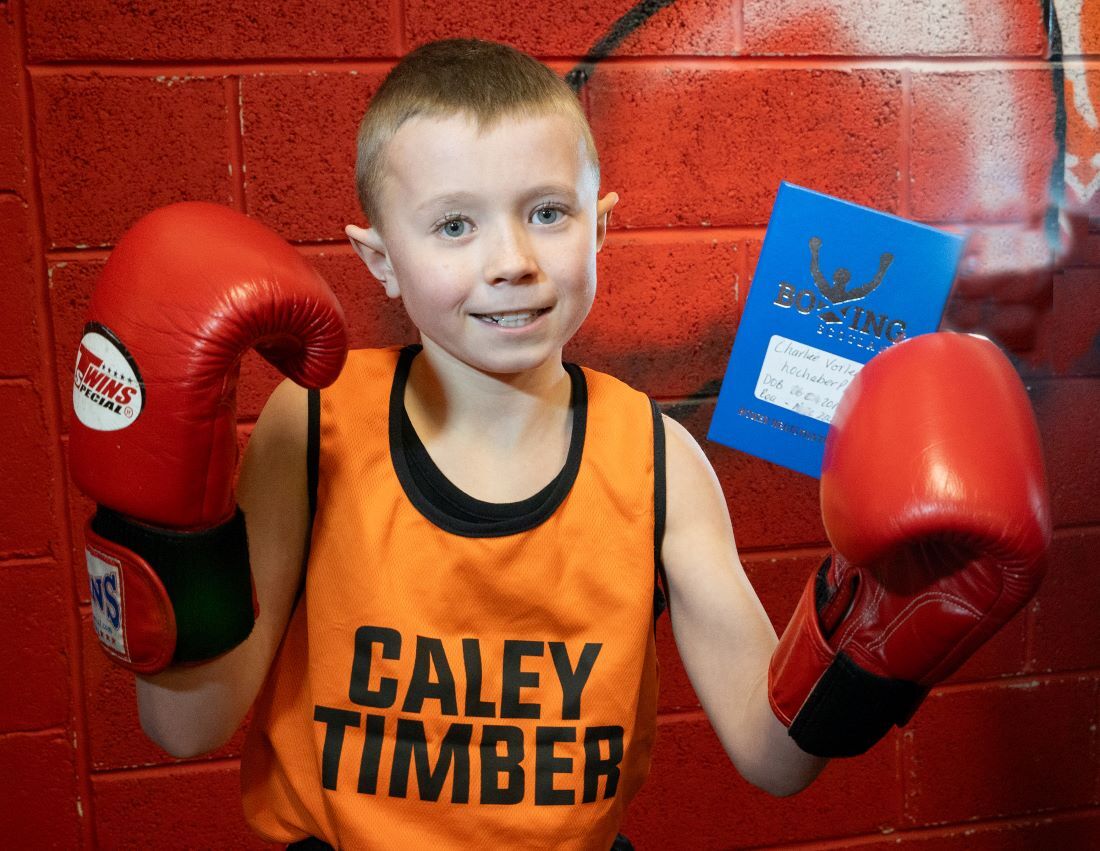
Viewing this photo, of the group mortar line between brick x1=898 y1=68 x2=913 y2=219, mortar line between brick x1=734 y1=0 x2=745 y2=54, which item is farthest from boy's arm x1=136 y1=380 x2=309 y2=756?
mortar line between brick x1=898 y1=68 x2=913 y2=219

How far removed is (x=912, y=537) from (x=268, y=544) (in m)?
0.62

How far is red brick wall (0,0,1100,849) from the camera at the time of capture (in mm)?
1397

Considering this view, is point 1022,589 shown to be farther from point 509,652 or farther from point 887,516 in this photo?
point 509,652

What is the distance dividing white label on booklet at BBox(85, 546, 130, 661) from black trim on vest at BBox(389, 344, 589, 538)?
0.29m

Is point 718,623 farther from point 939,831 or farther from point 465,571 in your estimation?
point 939,831

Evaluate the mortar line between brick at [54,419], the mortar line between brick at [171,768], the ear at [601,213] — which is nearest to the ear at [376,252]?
the ear at [601,213]

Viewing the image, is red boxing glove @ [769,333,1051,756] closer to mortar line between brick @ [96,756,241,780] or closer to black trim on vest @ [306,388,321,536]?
black trim on vest @ [306,388,321,536]

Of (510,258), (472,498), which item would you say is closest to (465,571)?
(472,498)

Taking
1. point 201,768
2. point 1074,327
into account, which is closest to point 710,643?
point 201,768

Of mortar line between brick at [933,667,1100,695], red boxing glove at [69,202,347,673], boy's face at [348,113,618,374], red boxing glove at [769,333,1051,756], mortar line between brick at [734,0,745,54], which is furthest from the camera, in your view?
mortar line between brick at [933,667,1100,695]

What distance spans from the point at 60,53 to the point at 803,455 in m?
1.19

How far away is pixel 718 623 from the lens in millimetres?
1062

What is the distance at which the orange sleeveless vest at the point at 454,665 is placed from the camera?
3.37ft

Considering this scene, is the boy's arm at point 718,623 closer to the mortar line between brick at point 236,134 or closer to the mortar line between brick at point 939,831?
the mortar line between brick at point 236,134
